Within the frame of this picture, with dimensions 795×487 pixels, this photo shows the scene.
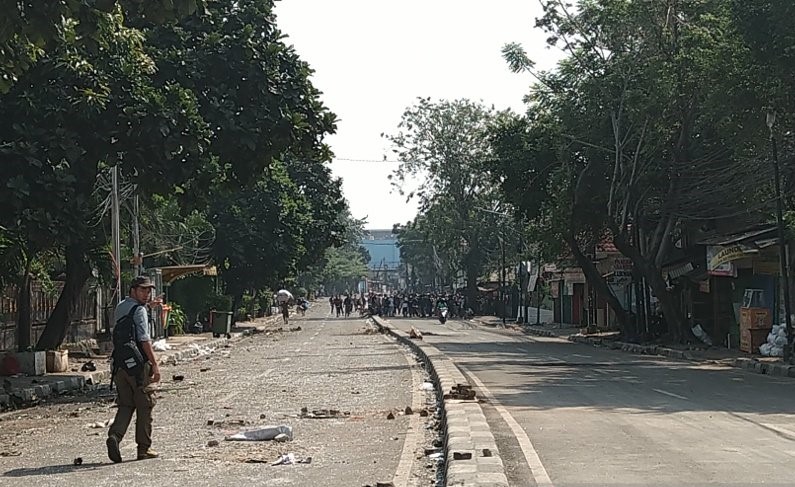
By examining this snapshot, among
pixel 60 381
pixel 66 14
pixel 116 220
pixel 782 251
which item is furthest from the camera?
pixel 116 220

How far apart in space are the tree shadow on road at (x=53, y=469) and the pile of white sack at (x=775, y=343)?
21.5 metres

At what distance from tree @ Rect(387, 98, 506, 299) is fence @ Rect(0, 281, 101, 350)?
1676 inches

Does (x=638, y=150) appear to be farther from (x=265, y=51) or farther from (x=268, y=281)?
(x=268, y=281)

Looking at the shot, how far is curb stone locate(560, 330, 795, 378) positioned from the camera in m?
24.3

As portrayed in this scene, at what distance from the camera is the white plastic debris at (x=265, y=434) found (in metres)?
12.4

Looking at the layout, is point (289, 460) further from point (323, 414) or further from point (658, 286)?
point (658, 286)

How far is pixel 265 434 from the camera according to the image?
1254 centimetres

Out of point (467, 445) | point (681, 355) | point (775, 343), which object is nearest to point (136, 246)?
point (681, 355)

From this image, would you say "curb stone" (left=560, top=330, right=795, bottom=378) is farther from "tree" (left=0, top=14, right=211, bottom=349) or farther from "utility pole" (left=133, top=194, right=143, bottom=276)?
"utility pole" (left=133, top=194, right=143, bottom=276)

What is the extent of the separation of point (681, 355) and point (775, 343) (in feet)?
13.1

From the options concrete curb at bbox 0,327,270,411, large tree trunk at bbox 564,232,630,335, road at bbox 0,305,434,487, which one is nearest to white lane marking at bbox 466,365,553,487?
road at bbox 0,305,434,487

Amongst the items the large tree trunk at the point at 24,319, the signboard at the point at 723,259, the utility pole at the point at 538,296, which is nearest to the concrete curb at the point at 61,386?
the large tree trunk at the point at 24,319

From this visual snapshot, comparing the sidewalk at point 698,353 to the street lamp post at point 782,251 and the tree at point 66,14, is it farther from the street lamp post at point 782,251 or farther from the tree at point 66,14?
the tree at point 66,14

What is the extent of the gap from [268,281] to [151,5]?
4893 centimetres
